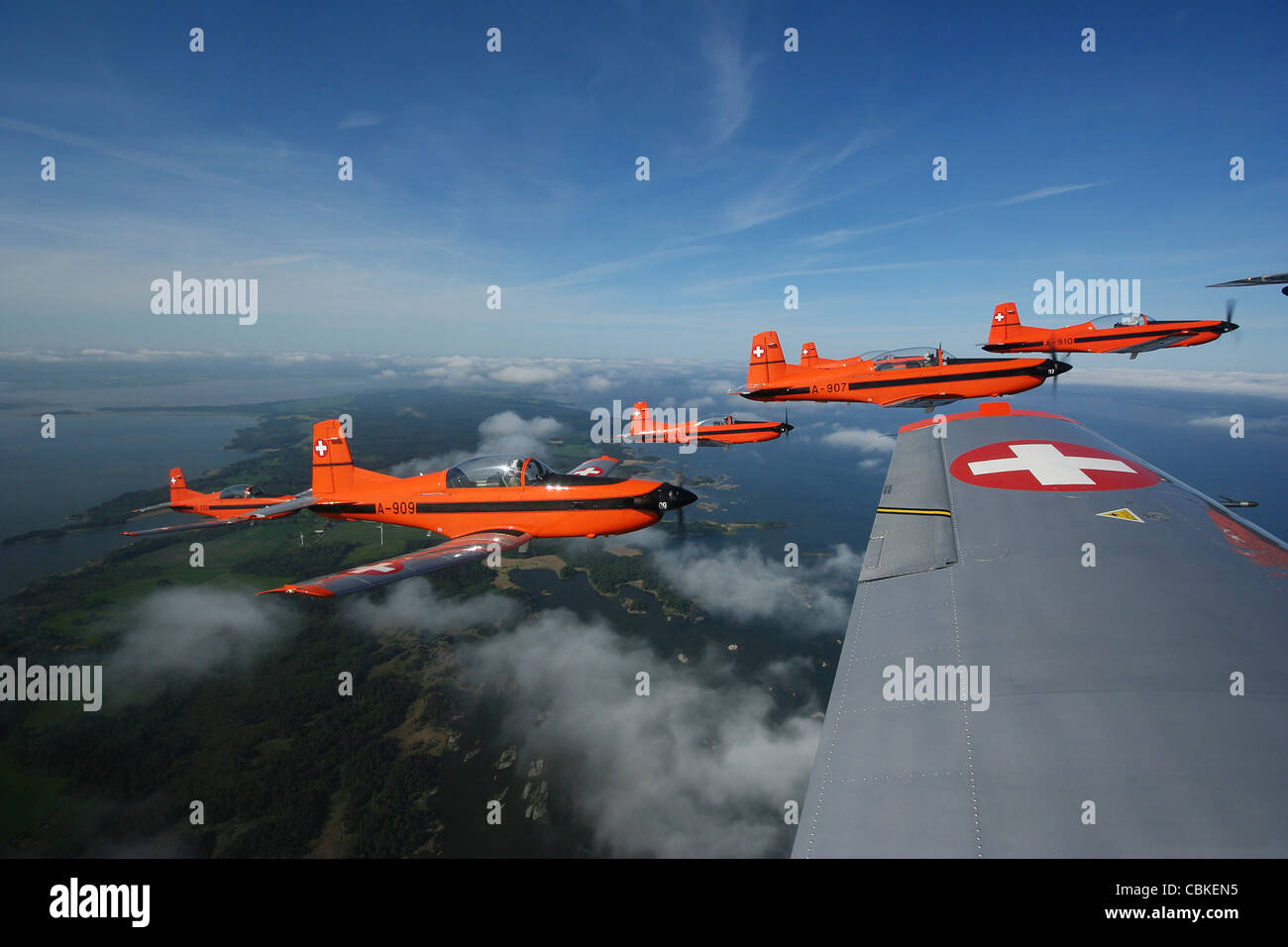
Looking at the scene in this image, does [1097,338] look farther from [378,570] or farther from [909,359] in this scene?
[378,570]

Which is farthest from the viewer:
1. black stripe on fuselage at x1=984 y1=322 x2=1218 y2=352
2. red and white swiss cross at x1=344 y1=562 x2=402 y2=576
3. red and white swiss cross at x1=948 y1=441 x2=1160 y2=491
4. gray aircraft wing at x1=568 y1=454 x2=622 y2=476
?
black stripe on fuselage at x1=984 y1=322 x2=1218 y2=352

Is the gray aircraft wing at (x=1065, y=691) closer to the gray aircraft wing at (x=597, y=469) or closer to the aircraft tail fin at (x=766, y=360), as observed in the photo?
the gray aircraft wing at (x=597, y=469)

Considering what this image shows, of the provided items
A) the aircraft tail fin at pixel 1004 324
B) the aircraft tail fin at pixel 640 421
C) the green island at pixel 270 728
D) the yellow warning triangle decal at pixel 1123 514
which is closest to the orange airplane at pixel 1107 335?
the aircraft tail fin at pixel 1004 324

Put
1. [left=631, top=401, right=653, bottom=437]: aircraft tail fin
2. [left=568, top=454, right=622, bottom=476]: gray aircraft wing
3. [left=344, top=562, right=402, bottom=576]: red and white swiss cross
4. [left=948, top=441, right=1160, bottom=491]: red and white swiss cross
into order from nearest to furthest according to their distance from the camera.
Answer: [left=948, top=441, right=1160, bottom=491]: red and white swiss cross → [left=344, top=562, right=402, bottom=576]: red and white swiss cross → [left=568, top=454, right=622, bottom=476]: gray aircraft wing → [left=631, top=401, right=653, bottom=437]: aircraft tail fin

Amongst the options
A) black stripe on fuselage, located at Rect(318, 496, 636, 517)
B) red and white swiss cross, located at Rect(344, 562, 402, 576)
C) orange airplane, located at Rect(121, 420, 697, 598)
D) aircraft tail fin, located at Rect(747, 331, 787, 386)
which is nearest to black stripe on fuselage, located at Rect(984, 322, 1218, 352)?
aircraft tail fin, located at Rect(747, 331, 787, 386)

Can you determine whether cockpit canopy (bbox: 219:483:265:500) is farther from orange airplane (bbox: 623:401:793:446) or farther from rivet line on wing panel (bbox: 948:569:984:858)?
rivet line on wing panel (bbox: 948:569:984:858)

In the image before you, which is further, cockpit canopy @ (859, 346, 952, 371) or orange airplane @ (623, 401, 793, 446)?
orange airplane @ (623, 401, 793, 446)


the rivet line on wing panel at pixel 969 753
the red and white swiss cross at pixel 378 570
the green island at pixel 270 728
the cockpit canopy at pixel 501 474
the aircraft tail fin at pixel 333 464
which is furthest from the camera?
the green island at pixel 270 728
